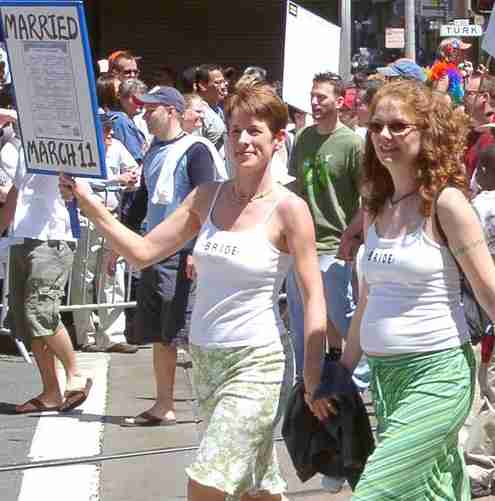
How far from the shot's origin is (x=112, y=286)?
10.6 metres

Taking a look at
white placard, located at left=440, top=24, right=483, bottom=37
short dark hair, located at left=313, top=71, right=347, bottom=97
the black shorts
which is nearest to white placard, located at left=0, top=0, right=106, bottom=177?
the black shorts

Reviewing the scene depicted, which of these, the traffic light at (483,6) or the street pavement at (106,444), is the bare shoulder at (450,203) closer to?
the street pavement at (106,444)

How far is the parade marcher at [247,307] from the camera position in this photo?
186 inches

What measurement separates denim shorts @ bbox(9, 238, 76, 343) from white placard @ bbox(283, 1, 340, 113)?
205 cm

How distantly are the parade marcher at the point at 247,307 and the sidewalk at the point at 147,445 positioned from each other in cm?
160

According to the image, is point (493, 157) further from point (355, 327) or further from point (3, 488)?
point (3, 488)

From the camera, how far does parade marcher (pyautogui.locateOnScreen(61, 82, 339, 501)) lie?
4.72 m

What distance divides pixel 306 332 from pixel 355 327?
0.17 m

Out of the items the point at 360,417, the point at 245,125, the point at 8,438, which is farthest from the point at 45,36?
the point at 8,438

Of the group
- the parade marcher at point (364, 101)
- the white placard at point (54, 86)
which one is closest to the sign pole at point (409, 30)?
the parade marcher at point (364, 101)

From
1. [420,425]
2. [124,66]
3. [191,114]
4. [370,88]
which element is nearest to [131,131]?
[124,66]

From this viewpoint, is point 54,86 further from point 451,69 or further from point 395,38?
point 395,38

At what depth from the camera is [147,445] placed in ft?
24.5

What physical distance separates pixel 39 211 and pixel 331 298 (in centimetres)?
173
